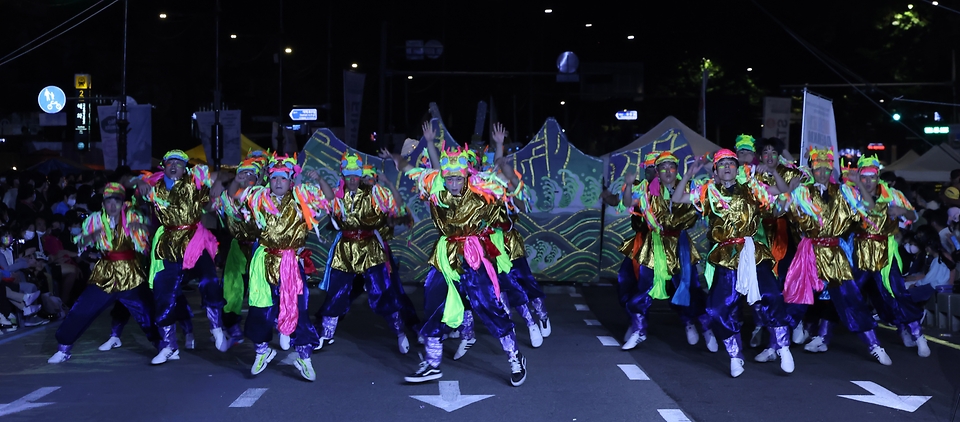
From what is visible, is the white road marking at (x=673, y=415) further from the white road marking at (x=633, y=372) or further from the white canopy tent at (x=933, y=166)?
the white canopy tent at (x=933, y=166)

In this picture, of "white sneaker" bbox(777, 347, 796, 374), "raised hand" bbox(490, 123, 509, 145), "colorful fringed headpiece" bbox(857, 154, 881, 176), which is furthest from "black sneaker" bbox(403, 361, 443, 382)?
"colorful fringed headpiece" bbox(857, 154, 881, 176)

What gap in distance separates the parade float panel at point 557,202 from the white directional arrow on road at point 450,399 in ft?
26.1

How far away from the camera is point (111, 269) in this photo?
864cm

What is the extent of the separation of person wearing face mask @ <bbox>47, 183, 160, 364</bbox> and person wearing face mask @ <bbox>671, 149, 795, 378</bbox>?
15.4 ft

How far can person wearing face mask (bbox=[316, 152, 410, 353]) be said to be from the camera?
8.89m

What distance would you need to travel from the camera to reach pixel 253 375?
7.96 m

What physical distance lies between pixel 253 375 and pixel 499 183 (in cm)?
242

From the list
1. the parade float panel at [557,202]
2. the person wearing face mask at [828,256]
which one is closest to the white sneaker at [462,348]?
the person wearing face mask at [828,256]

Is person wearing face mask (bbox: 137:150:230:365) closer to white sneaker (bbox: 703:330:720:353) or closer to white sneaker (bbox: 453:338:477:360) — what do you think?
white sneaker (bbox: 453:338:477:360)

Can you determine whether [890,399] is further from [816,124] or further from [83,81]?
[83,81]

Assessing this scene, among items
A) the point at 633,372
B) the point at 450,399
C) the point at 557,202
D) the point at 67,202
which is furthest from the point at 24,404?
the point at 557,202

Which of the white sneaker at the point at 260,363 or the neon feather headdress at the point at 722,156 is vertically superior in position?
the neon feather headdress at the point at 722,156

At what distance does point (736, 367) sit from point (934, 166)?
18.8m

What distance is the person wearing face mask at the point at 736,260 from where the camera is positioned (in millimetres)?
8016
